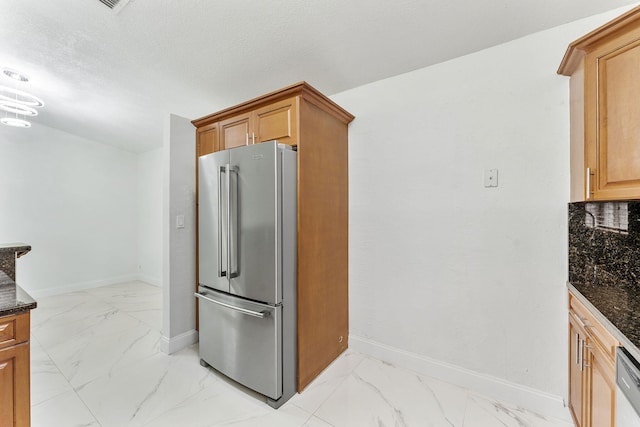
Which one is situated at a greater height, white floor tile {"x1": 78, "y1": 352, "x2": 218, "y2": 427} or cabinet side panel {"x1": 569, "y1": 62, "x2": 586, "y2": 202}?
cabinet side panel {"x1": 569, "y1": 62, "x2": 586, "y2": 202}

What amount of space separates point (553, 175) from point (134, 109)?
433 cm

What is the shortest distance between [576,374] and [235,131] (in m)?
2.78

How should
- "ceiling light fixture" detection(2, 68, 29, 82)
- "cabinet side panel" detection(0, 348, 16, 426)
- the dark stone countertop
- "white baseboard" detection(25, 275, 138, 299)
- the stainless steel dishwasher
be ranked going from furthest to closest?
"white baseboard" detection(25, 275, 138, 299)
"ceiling light fixture" detection(2, 68, 29, 82)
the dark stone countertop
"cabinet side panel" detection(0, 348, 16, 426)
the stainless steel dishwasher

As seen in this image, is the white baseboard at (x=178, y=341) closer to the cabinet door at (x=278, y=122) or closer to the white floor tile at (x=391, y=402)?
the white floor tile at (x=391, y=402)

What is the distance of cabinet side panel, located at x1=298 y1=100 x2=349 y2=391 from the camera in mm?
1905

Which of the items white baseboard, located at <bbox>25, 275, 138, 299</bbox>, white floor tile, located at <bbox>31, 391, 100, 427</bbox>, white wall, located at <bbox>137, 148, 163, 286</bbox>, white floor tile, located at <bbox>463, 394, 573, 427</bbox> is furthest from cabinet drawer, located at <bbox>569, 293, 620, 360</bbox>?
white baseboard, located at <bbox>25, 275, 138, 299</bbox>

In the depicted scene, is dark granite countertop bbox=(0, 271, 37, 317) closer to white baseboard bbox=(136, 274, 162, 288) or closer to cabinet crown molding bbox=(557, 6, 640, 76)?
cabinet crown molding bbox=(557, 6, 640, 76)

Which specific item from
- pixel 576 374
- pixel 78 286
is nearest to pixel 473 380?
pixel 576 374

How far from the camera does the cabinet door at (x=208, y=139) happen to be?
7.89 feet

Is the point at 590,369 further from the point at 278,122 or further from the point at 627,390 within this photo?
the point at 278,122

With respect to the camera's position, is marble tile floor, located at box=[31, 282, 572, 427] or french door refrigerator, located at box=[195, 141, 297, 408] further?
french door refrigerator, located at box=[195, 141, 297, 408]

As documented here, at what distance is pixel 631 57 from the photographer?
116 cm

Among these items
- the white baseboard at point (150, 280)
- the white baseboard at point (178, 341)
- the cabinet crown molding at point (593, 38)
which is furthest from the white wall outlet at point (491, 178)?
the white baseboard at point (150, 280)

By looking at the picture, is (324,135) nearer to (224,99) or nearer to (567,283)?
(224,99)
